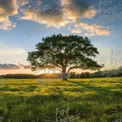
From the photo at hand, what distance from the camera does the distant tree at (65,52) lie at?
56.4m

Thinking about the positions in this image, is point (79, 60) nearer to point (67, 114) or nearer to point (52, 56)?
point (52, 56)

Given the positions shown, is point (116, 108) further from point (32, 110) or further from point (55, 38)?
point (55, 38)

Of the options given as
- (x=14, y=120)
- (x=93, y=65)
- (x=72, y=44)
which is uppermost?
(x=72, y=44)

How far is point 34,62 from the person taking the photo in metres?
56.3

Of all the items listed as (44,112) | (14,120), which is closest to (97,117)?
(44,112)

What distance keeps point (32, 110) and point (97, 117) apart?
2775 millimetres

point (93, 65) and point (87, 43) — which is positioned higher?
point (87, 43)

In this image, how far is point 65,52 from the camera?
57719mm

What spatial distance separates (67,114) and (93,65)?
4774 cm

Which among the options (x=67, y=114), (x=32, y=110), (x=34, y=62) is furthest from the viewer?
(x=34, y=62)

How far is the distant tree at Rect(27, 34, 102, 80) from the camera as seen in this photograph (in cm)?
5644

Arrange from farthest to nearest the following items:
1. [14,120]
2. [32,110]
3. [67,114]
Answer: [32,110] → [67,114] → [14,120]

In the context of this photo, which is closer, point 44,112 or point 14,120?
point 14,120

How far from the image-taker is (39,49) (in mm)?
56625
